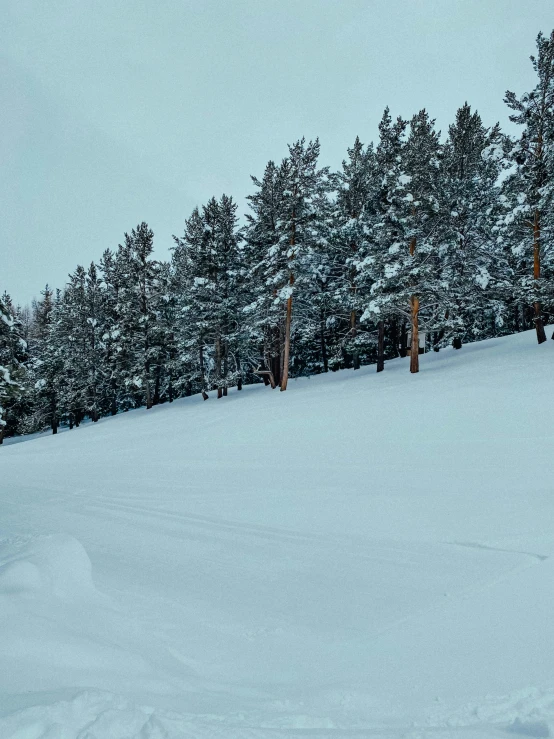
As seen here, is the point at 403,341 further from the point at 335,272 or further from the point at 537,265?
the point at 537,265

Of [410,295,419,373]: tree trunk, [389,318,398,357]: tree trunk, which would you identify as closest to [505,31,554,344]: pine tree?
[410,295,419,373]: tree trunk

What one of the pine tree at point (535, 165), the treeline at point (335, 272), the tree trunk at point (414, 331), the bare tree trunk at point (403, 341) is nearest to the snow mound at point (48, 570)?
the treeline at point (335, 272)

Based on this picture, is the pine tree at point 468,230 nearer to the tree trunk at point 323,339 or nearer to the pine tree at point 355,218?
the pine tree at point 355,218

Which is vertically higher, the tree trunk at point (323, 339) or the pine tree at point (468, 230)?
the pine tree at point (468, 230)

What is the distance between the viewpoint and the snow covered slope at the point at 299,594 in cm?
274

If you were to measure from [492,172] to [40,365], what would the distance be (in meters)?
38.3

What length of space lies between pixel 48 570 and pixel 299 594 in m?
2.67

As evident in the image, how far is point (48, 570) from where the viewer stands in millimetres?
4074

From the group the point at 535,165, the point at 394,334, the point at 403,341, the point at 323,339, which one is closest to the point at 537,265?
the point at 535,165

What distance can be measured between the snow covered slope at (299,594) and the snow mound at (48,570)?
0.08ft

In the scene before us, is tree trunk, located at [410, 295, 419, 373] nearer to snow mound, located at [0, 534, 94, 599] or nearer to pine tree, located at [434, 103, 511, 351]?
pine tree, located at [434, 103, 511, 351]

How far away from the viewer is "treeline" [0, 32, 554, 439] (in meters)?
19.3

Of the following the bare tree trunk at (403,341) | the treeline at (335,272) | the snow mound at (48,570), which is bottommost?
the snow mound at (48,570)

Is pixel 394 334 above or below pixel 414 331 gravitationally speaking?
above
